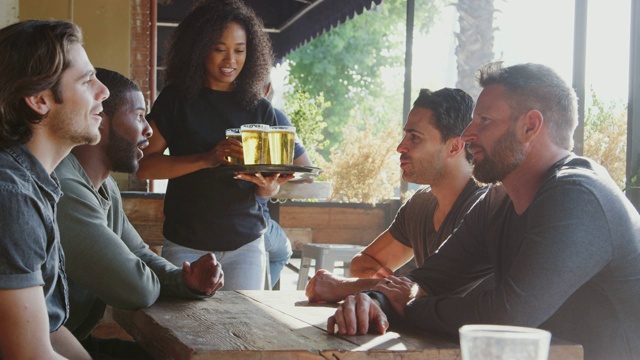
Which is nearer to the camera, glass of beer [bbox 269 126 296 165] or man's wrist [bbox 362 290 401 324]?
man's wrist [bbox 362 290 401 324]

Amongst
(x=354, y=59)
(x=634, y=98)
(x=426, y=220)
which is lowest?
(x=426, y=220)

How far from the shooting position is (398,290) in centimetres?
226

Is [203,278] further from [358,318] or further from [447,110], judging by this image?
[447,110]

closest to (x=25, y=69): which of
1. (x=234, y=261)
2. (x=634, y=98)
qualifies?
(x=234, y=261)

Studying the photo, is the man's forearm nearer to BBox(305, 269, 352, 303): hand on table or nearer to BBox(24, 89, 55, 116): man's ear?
BBox(305, 269, 352, 303): hand on table

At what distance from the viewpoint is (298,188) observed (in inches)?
183

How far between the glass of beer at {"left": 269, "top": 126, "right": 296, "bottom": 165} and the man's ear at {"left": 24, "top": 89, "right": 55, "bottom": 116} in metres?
1.09

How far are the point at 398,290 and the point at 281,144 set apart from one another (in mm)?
874

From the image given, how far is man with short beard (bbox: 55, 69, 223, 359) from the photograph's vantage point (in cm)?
233

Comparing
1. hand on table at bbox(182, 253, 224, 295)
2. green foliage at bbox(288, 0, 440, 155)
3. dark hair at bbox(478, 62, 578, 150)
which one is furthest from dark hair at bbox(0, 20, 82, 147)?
green foliage at bbox(288, 0, 440, 155)

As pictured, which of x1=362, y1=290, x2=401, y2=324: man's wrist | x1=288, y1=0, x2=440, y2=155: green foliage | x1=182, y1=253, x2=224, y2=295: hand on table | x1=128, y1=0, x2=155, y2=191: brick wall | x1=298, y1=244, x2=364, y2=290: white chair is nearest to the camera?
x1=362, y1=290, x2=401, y2=324: man's wrist

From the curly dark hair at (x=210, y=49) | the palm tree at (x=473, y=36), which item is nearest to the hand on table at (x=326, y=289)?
the curly dark hair at (x=210, y=49)

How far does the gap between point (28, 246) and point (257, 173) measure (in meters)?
1.30

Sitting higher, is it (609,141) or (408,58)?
(408,58)
